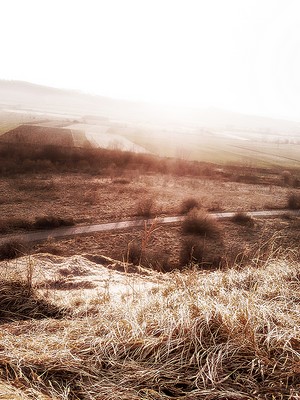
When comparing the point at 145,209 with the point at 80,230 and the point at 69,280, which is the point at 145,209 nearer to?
the point at 80,230

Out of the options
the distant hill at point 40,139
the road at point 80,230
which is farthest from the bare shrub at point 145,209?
the distant hill at point 40,139

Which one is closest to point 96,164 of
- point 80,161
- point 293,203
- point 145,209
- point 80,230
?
point 80,161

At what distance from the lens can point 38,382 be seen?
3.00m

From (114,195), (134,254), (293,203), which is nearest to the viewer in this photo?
(134,254)

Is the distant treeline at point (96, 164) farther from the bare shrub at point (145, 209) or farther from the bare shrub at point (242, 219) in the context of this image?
the bare shrub at point (242, 219)

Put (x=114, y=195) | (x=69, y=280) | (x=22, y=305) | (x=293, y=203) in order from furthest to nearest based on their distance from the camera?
1. (x=293, y=203)
2. (x=114, y=195)
3. (x=69, y=280)
4. (x=22, y=305)

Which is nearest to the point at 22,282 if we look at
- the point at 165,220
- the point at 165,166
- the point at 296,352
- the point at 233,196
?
the point at 296,352

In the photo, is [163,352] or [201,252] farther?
[201,252]

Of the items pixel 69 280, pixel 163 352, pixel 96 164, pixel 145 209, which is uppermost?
pixel 163 352

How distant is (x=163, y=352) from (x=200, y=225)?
19.7 meters

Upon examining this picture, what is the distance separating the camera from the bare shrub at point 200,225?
22.6 meters

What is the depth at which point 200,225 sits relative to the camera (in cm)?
2284

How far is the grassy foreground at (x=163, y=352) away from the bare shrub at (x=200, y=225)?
17.9 metres

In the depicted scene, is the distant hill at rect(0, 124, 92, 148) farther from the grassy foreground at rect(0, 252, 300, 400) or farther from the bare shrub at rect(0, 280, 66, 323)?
the grassy foreground at rect(0, 252, 300, 400)
